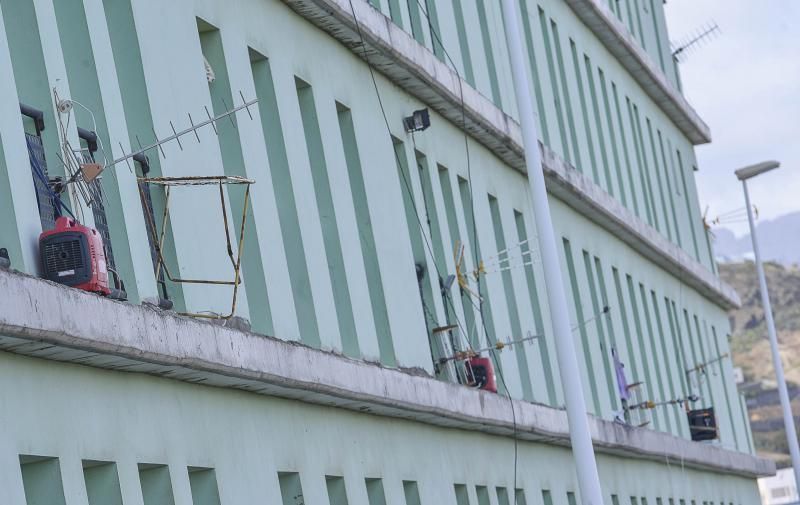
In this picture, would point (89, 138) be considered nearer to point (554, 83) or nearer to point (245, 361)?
point (245, 361)

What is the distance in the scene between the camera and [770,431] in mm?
123625

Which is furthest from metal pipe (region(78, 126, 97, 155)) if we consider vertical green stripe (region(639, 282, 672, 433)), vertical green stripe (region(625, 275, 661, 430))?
vertical green stripe (region(639, 282, 672, 433))

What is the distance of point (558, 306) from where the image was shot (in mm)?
21766

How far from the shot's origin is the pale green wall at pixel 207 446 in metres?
13.4

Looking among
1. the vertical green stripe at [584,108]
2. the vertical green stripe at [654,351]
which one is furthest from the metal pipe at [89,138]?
the vertical green stripe at [654,351]

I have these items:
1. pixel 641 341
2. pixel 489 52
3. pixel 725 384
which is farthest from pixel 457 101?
pixel 725 384

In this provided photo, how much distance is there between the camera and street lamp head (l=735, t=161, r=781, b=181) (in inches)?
1754

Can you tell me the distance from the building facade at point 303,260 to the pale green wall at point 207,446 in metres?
0.03

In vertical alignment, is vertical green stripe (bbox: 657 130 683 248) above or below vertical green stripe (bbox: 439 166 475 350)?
above

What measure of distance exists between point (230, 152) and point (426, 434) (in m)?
4.86

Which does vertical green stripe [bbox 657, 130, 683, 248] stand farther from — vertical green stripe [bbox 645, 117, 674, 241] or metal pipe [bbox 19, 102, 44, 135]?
metal pipe [bbox 19, 102, 44, 135]

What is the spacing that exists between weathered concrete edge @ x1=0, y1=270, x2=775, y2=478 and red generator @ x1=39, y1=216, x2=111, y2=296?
193mm

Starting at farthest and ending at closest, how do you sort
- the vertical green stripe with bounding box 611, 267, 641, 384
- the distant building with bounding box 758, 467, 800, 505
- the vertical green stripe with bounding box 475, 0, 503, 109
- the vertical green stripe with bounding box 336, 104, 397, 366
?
the distant building with bounding box 758, 467, 800, 505 < the vertical green stripe with bounding box 611, 267, 641, 384 < the vertical green stripe with bounding box 475, 0, 503, 109 < the vertical green stripe with bounding box 336, 104, 397, 366

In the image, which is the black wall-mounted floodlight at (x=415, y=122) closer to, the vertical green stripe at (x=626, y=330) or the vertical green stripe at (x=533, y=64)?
the vertical green stripe at (x=533, y=64)
